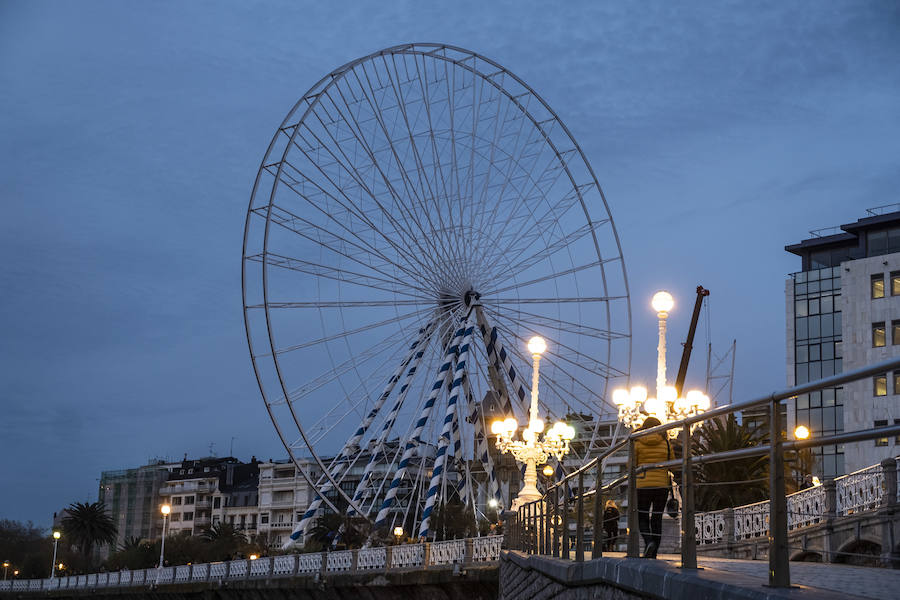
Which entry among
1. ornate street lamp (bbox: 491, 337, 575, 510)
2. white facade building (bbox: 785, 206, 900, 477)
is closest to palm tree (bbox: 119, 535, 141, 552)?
white facade building (bbox: 785, 206, 900, 477)

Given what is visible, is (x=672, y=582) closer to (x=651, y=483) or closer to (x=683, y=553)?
(x=683, y=553)

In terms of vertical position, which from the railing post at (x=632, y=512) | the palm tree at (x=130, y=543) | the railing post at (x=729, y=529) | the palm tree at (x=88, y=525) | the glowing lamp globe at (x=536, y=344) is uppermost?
the glowing lamp globe at (x=536, y=344)

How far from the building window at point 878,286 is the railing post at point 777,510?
2368 inches

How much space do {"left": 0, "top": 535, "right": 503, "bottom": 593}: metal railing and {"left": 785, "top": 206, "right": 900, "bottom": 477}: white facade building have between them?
2874 cm

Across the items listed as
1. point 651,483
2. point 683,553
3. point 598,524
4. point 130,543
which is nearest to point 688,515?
point 683,553

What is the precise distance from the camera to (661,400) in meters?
23.6

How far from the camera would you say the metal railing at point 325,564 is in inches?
1138

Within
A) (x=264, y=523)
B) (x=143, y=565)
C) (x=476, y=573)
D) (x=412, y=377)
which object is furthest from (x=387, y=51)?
(x=264, y=523)

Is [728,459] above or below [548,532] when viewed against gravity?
above

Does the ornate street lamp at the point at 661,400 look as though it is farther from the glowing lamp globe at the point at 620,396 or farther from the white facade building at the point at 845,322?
the white facade building at the point at 845,322

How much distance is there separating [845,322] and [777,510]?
6031 cm

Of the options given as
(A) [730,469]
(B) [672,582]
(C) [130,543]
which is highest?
(A) [730,469]

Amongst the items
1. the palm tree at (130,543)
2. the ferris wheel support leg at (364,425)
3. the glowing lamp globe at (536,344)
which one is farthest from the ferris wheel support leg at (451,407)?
the palm tree at (130,543)

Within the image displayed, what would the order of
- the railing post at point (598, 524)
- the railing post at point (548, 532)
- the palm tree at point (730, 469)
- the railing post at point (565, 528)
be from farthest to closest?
the palm tree at point (730, 469)
the railing post at point (548, 532)
the railing post at point (565, 528)
the railing post at point (598, 524)
